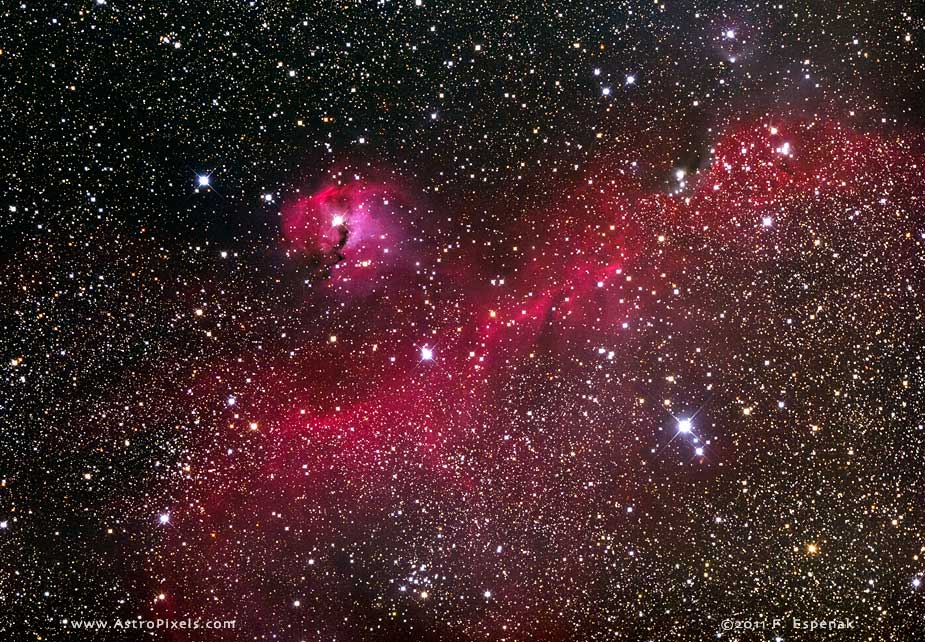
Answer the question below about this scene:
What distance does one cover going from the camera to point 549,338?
0.50 m

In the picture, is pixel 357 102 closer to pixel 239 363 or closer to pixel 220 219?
pixel 220 219

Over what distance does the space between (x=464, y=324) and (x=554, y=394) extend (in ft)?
0.40

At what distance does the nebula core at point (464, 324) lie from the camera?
488mm

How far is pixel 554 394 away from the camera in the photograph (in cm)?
50

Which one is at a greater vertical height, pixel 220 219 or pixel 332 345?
pixel 220 219

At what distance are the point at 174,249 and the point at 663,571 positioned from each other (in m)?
0.62

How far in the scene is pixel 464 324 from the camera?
50 centimetres

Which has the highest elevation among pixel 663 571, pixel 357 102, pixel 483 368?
pixel 357 102

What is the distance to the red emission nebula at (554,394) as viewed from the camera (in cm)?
49

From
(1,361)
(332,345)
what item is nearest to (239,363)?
(332,345)

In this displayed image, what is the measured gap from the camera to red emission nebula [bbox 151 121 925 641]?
0.49m

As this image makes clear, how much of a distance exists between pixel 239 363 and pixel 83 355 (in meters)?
0.16

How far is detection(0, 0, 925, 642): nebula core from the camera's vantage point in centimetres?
49

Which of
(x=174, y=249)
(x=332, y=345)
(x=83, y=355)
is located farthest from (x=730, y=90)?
(x=83, y=355)
